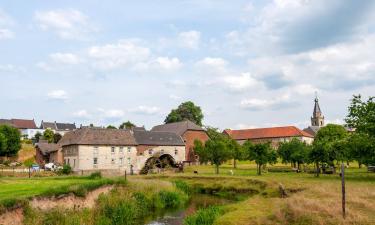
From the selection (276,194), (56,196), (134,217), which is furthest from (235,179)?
(56,196)

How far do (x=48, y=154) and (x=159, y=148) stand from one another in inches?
894

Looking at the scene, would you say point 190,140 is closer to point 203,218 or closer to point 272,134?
point 272,134

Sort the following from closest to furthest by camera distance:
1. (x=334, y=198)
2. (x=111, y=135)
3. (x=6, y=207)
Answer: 1. (x=6, y=207)
2. (x=334, y=198)
3. (x=111, y=135)

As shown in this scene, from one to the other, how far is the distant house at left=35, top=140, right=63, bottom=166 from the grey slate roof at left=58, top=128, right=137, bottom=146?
2.70 meters

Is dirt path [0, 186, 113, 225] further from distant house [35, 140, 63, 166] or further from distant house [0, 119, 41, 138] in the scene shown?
distant house [0, 119, 41, 138]

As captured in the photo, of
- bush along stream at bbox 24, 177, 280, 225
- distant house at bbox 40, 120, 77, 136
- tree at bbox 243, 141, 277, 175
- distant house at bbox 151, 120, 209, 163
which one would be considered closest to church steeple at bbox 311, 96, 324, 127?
distant house at bbox 151, 120, 209, 163

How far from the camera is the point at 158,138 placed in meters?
71.6

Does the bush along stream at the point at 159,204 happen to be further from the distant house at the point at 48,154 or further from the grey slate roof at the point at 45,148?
the grey slate roof at the point at 45,148

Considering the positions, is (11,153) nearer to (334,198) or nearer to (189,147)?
(189,147)

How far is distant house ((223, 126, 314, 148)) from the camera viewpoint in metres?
118

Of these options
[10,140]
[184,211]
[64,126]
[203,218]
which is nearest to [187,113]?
[10,140]

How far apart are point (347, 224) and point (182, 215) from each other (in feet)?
49.7

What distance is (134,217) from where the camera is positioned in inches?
1065

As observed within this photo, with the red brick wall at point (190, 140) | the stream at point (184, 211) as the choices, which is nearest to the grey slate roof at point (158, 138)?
the red brick wall at point (190, 140)
